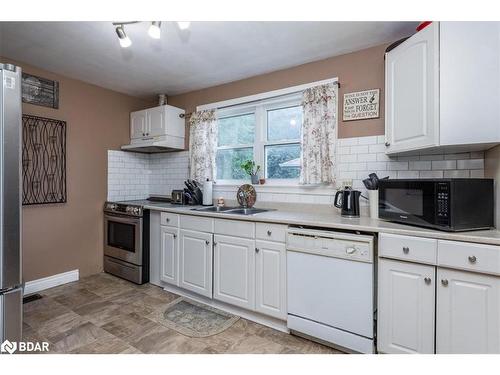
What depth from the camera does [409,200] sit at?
67.7 inches

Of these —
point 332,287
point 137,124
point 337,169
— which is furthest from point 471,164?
point 137,124

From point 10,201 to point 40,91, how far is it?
2321 millimetres

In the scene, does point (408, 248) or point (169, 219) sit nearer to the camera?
point (408, 248)

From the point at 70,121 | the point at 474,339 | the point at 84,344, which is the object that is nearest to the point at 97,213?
the point at 70,121

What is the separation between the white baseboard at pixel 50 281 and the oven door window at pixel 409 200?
11.2 ft

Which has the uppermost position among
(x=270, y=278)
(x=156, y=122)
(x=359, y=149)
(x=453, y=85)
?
(x=156, y=122)

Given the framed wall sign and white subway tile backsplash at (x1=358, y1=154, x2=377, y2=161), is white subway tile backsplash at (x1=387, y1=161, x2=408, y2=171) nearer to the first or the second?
white subway tile backsplash at (x1=358, y1=154, x2=377, y2=161)

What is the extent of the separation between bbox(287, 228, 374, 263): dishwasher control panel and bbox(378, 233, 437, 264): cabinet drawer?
0.26 ft

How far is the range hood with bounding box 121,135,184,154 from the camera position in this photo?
3279 mm

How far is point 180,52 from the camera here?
2375mm

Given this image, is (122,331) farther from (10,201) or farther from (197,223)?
(10,201)

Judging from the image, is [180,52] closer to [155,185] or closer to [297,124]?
[297,124]

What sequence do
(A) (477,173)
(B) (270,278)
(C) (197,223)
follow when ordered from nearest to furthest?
(A) (477,173), (B) (270,278), (C) (197,223)

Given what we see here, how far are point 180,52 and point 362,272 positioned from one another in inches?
95.0
